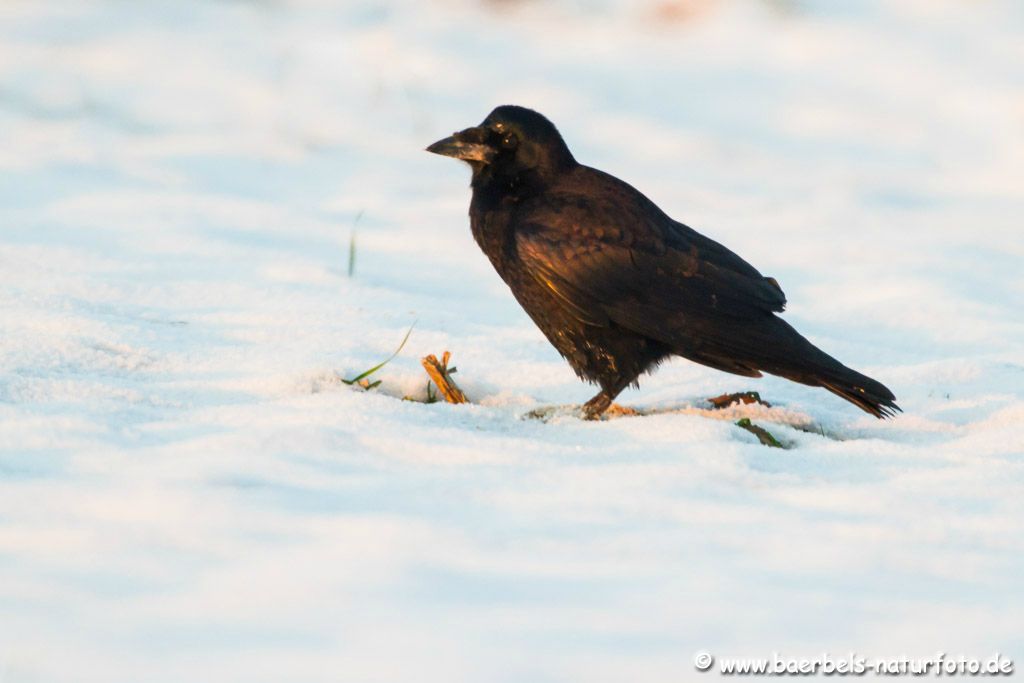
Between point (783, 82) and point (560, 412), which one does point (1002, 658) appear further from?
point (783, 82)

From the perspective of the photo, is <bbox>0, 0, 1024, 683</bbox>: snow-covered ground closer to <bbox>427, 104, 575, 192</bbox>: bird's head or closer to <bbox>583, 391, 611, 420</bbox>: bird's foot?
<bbox>583, 391, 611, 420</bbox>: bird's foot

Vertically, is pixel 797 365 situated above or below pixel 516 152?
below

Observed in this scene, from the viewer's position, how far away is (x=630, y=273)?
413cm

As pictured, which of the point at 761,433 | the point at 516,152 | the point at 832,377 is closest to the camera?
the point at 761,433

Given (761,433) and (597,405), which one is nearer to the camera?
(761,433)

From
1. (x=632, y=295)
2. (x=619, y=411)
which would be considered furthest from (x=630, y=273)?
(x=619, y=411)

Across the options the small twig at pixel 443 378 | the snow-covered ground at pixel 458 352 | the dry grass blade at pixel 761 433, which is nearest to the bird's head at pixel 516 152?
the snow-covered ground at pixel 458 352

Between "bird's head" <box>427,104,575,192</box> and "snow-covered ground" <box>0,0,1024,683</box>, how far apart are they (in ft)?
1.88

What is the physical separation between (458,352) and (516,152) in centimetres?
64

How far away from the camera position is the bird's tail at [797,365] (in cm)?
393

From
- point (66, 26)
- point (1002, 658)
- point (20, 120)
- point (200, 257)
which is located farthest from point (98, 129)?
point (1002, 658)

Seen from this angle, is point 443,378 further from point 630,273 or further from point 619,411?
point 630,273

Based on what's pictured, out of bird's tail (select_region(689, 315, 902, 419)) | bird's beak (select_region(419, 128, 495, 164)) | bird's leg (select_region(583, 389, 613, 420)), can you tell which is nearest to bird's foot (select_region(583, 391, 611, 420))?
bird's leg (select_region(583, 389, 613, 420))

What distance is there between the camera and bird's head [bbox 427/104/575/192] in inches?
175
